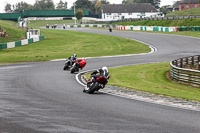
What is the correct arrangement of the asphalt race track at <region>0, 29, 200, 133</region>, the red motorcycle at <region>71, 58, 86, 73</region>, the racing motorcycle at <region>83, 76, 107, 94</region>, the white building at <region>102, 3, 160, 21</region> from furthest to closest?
1. the white building at <region>102, 3, 160, 21</region>
2. the red motorcycle at <region>71, 58, 86, 73</region>
3. the racing motorcycle at <region>83, 76, 107, 94</region>
4. the asphalt race track at <region>0, 29, 200, 133</region>

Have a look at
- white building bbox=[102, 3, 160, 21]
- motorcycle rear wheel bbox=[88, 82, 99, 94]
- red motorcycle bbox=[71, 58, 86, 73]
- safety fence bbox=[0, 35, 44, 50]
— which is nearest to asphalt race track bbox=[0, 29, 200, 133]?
motorcycle rear wheel bbox=[88, 82, 99, 94]

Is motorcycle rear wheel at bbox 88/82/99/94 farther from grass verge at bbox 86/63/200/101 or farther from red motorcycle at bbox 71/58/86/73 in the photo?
red motorcycle at bbox 71/58/86/73

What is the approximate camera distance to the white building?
178 m

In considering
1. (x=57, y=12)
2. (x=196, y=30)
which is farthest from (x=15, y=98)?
(x=57, y=12)

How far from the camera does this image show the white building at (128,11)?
583ft

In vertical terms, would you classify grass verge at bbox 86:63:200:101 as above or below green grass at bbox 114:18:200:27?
below

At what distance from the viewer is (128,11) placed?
584 ft

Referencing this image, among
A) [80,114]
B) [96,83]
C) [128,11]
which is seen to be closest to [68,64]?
[96,83]

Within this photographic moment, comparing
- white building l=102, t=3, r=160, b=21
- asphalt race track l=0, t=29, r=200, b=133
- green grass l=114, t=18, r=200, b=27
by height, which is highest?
white building l=102, t=3, r=160, b=21

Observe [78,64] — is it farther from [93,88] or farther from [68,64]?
[93,88]

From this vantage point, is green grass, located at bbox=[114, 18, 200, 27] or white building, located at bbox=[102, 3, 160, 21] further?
white building, located at bbox=[102, 3, 160, 21]

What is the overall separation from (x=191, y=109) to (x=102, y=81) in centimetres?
499

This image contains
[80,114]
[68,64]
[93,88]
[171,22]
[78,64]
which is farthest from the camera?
[171,22]

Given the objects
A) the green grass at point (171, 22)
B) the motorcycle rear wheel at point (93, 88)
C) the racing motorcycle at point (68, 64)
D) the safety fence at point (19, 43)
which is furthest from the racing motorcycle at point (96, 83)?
the green grass at point (171, 22)
